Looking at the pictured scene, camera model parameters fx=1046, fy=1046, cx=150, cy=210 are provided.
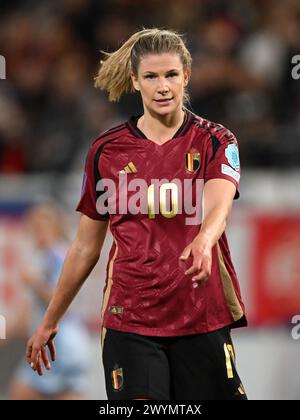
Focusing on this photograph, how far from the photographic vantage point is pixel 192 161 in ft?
Result: 14.6

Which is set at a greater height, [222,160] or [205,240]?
[222,160]

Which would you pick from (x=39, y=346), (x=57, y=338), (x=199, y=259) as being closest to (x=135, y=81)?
(x=199, y=259)

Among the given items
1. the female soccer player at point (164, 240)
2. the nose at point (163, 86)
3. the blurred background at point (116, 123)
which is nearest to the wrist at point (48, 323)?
the female soccer player at point (164, 240)

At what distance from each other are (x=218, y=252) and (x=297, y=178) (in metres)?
4.29

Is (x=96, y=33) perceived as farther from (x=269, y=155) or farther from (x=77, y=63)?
(x=269, y=155)

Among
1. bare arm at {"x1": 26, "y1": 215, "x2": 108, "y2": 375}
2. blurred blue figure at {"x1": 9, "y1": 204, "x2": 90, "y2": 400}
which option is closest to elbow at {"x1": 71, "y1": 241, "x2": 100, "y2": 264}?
bare arm at {"x1": 26, "y1": 215, "x2": 108, "y2": 375}

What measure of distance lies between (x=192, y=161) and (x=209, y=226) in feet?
1.56

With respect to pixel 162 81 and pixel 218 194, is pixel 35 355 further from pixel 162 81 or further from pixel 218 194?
pixel 162 81

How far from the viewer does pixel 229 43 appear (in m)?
10.4

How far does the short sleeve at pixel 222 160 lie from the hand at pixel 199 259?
521 millimetres

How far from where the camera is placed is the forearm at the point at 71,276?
4.73m

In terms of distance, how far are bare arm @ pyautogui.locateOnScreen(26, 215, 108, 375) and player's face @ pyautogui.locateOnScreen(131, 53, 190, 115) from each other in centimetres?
63

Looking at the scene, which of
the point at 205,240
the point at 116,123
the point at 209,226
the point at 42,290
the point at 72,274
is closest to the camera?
the point at 205,240
